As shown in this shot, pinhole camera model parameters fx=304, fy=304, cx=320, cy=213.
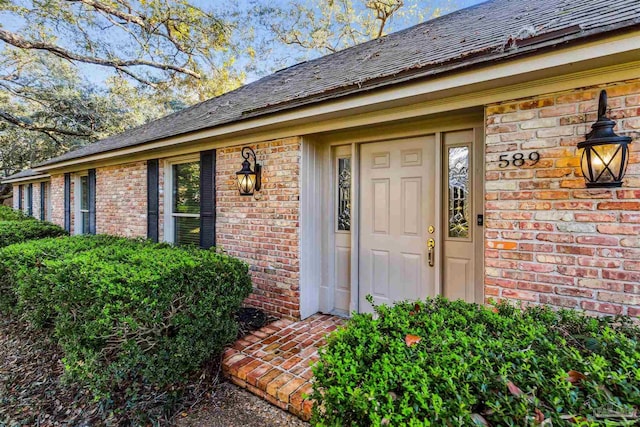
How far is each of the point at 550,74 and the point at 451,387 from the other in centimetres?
231

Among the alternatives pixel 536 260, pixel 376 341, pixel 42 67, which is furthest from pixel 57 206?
pixel 536 260

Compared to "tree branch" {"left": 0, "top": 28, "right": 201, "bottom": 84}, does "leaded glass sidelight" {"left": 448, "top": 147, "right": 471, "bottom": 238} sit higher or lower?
lower

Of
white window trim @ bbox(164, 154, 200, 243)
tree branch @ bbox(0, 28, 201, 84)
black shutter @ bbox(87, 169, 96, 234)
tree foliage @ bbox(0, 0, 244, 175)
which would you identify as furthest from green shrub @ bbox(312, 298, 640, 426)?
tree branch @ bbox(0, 28, 201, 84)

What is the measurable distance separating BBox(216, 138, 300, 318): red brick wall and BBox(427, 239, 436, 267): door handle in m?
1.49

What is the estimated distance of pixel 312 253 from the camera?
3.83 metres

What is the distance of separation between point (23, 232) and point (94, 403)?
5218 millimetres

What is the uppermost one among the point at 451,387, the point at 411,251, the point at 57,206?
the point at 57,206

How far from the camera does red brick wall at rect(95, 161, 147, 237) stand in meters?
5.79

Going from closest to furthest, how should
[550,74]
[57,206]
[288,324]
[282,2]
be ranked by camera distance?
[550,74] → [288,324] → [57,206] → [282,2]

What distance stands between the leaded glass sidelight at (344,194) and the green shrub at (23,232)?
238 inches

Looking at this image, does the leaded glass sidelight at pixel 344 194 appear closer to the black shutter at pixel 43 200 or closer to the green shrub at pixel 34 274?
the green shrub at pixel 34 274

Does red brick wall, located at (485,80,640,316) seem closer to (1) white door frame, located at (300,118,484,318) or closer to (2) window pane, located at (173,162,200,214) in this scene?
(1) white door frame, located at (300,118,484,318)

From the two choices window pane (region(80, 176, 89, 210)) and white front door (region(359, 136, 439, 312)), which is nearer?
white front door (region(359, 136, 439, 312))

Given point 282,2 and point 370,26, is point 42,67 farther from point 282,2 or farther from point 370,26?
point 370,26
